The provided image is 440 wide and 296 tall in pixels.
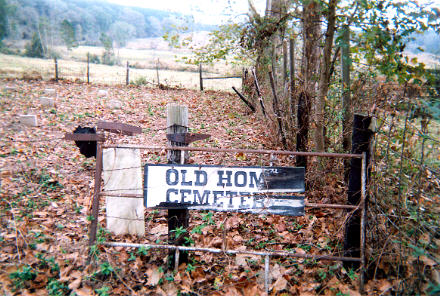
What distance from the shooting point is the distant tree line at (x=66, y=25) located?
1978 inches

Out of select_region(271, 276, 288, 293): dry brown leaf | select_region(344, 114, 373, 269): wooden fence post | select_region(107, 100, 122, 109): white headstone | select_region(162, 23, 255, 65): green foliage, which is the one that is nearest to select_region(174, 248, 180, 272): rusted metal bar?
select_region(271, 276, 288, 293): dry brown leaf

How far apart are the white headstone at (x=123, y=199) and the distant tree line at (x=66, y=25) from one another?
26.9ft

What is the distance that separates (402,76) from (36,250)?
4832mm

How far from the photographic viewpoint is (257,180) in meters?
3.20

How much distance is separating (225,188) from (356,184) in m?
1.44

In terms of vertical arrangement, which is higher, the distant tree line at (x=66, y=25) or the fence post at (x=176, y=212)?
the distant tree line at (x=66, y=25)

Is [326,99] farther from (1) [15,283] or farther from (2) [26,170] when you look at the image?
(2) [26,170]

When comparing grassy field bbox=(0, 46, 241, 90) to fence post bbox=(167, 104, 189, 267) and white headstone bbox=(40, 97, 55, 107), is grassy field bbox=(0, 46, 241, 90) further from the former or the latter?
fence post bbox=(167, 104, 189, 267)

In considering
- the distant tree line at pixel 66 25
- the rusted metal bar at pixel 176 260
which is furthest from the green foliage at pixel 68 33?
the rusted metal bar at pixel 176 260

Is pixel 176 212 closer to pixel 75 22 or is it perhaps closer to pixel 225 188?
pixel 225 188

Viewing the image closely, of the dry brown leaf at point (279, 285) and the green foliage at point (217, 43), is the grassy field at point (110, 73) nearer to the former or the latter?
the green foliage at point (217, 43)

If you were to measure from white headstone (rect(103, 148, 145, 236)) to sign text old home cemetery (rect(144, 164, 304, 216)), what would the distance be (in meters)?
0.86

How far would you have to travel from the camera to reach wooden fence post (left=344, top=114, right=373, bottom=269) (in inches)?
123

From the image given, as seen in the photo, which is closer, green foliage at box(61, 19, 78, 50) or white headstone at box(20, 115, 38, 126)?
white headstone at box(20, 115, 38, 126)
